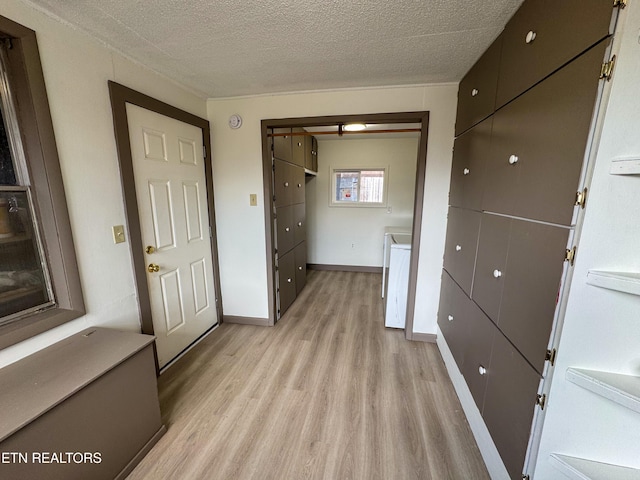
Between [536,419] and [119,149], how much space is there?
2.51 meters

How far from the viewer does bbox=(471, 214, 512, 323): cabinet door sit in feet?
4.22

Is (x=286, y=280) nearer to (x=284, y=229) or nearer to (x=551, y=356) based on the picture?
(x=284, y=229)

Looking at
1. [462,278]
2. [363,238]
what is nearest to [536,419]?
[462,278]

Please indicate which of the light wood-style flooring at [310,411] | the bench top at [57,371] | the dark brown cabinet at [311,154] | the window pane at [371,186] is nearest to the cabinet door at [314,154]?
the dark brown cabinet at [311,154]

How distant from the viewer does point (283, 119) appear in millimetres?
2408

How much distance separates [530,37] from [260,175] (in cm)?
208

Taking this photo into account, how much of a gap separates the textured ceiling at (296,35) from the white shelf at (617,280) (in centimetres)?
131

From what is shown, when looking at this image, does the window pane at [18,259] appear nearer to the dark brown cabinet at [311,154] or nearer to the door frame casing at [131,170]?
the door frame casing at [131,170]

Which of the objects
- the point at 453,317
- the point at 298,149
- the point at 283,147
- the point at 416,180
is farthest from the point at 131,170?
the point at 453,317

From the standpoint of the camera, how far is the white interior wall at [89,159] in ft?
4.17

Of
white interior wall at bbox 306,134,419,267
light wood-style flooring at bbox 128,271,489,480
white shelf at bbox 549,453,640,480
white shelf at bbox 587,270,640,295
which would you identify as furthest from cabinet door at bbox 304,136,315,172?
white shelf at bbox 549,453,640,480

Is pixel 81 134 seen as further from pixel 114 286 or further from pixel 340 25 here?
pixel 340 25

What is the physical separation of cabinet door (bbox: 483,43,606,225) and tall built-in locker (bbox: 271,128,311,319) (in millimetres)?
1882

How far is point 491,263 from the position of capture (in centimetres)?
140
